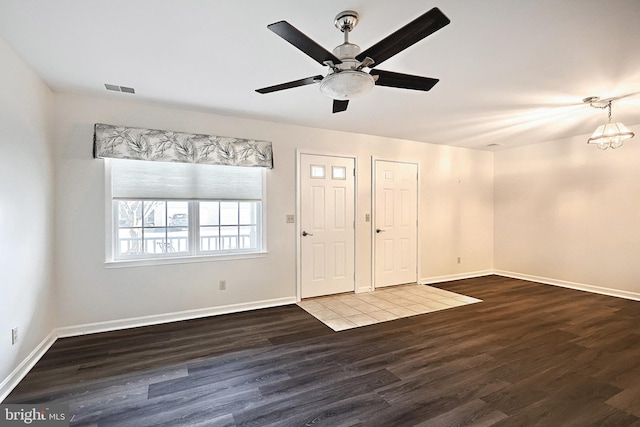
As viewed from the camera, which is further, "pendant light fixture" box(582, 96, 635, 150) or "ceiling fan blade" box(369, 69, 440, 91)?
"pendant light fixture" box(582, 96, 635, 150)

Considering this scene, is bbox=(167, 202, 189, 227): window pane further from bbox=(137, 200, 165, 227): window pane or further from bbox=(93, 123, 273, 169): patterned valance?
bbox=(93, 123, 273, 169): patterned valance

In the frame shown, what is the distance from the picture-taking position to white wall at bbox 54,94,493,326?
3.20 meters

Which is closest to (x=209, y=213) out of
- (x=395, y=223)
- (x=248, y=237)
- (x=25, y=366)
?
(x=248, y=237)

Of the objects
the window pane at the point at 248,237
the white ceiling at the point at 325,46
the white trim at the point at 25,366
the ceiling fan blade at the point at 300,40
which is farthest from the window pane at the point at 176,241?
the ceiling fan blade at the point at 300,40

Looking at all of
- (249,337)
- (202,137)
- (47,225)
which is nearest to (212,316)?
(249,337)

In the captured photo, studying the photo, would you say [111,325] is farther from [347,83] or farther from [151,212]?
[347,83]

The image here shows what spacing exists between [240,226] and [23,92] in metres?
2.41

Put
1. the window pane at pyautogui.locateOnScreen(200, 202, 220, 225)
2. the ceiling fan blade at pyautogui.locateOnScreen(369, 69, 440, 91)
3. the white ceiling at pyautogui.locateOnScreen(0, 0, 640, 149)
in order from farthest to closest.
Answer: the window pane at pyautogui.locateOnScreen(200, 202, 220, 225) < the ceiling fan blade at pyautogui.locateOnScreen(369, 69, 440, 91) < the white ceiling at pyautogui.locateOnScreen(0, 0, 640, 149)

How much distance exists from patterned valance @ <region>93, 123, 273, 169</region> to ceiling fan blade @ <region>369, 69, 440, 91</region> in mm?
2147

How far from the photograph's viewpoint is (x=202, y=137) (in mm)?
3668

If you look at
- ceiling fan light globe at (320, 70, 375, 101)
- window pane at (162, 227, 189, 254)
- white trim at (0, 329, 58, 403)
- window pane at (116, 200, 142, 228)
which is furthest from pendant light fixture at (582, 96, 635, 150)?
white trim at (0, 329, 58, 403)

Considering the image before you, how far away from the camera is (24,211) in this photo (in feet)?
8.20

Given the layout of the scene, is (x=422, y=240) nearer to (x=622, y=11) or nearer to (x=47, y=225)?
(x=622, y=11)

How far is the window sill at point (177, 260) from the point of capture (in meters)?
3.39
